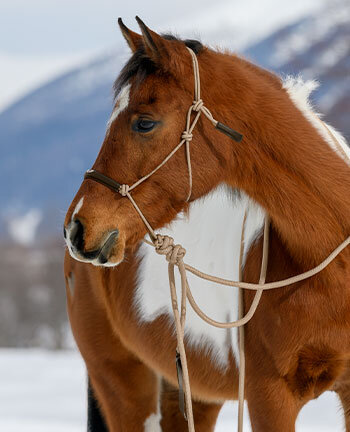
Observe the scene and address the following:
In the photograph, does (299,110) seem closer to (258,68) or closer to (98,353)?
(258,68)

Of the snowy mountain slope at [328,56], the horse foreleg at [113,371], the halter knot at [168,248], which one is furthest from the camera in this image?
the snowy mountain slope at [328,56]

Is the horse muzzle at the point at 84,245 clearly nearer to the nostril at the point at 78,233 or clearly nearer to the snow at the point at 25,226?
the nostril at the point at 78,233

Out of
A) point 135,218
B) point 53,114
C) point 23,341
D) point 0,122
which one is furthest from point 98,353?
point 0,122

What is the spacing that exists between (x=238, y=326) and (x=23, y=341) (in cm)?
1863

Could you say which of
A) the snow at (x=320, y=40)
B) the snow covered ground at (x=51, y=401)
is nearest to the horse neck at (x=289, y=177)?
the snow covered ground at (x=51, y=401)

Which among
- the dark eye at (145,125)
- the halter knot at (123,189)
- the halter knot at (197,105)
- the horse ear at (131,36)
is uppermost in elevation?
the horse ear at (131,36)

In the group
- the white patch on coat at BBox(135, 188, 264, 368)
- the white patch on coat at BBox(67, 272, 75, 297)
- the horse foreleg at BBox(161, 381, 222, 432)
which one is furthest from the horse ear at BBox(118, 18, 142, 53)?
the horse foreleg at BBox(161, 381, 222, 432)

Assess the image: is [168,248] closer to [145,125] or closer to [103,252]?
[103,252]

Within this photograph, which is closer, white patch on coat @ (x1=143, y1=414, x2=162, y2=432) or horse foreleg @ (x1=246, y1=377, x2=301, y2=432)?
horse foreleg @ (x1=246, y1=377, x2=301, y2=432)

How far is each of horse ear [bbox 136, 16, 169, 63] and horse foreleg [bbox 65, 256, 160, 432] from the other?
61.0 inches

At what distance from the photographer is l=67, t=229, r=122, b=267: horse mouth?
2.39m

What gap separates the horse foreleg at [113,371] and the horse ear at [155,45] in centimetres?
155

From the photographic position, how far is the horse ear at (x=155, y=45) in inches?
95.2

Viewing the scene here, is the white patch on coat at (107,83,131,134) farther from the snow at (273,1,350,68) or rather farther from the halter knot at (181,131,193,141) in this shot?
the snow at (273,1,350,68)
